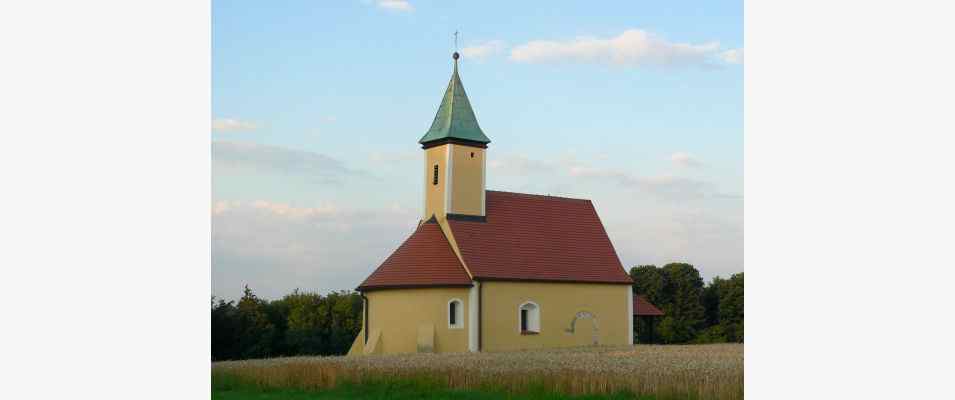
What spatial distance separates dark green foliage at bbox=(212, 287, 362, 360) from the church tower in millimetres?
6321

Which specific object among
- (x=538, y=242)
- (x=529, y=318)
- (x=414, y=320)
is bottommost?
(x=529, y=318)

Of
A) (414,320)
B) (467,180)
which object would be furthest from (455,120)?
(414,320)

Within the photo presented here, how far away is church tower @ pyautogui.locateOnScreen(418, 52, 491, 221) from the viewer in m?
34.4

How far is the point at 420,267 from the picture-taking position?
31.9m

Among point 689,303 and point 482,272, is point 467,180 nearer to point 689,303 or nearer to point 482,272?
point 482,272

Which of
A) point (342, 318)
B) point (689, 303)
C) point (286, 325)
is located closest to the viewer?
point (286, 325)

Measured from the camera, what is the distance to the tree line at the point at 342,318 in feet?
107

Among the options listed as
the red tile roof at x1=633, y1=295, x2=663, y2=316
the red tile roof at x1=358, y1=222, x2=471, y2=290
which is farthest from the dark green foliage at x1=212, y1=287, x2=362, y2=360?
the red tile roof at x1=633, y1=295, x2=663, y2=316

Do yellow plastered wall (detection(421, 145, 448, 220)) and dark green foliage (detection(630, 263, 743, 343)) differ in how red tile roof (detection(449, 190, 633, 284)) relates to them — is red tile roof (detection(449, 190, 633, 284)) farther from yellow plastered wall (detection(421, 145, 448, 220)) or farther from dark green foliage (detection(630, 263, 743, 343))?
dark green foliage (detection(630, 263, 743, 343))

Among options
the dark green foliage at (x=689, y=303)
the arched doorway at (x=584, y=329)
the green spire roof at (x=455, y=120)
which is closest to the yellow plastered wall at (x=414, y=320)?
the arched doorway at (x=584, y=329)

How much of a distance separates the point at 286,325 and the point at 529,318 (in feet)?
35.0
